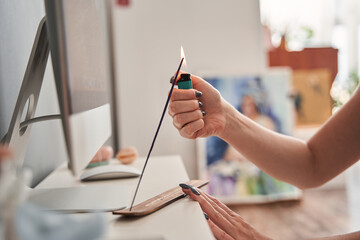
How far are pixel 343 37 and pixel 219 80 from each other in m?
1.75

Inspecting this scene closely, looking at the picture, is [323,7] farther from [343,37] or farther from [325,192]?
[325,192]

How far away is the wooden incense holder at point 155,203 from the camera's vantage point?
0.59 metres

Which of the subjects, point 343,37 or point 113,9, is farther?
point 343,37

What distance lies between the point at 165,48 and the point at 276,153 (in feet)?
5.66

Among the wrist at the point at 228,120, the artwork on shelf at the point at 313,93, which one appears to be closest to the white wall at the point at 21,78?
the wrist at the point at 228,120

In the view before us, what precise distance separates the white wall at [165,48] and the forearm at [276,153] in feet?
5.17

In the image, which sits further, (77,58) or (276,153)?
(276,153)

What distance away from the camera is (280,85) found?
8.42ft

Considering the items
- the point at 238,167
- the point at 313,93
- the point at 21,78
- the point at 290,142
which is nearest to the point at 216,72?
the point at 238,167

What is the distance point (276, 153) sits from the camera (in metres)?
0.98

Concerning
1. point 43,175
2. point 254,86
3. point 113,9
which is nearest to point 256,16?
point 254,86

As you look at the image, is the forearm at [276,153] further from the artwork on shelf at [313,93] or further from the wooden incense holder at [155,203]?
the artwork on shelf at [313,93]

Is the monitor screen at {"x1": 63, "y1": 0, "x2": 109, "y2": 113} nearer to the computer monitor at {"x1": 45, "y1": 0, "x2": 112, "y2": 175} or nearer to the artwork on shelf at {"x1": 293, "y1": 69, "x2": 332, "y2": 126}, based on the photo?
the computer monitor at {"x1": 45, "y1": 0, "x2": 112, "y2": 175}

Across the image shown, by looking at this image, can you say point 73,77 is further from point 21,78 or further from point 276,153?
Answer: point 276,153
